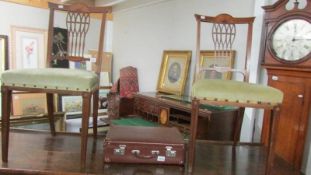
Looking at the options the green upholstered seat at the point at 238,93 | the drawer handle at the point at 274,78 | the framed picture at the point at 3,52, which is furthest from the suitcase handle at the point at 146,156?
the framed picture at the point at 3,52

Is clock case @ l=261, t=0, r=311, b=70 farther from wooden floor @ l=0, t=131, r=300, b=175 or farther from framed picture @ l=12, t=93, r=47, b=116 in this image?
framed picture @ l=12, t=93, r=47, b=116

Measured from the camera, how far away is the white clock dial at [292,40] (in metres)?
1.72

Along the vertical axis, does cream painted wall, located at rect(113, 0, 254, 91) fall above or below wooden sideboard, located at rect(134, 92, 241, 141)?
above

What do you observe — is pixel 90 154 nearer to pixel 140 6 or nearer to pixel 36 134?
pixel 36 134

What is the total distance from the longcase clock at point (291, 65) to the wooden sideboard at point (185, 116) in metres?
0.39

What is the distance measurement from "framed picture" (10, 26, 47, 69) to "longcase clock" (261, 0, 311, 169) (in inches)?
131

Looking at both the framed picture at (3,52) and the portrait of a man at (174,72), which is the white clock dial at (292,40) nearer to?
the portrait of a man at (174,72)

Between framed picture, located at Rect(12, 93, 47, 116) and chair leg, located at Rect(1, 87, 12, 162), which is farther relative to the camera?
framed picture, located at Rect(12, 93, 47, 116)

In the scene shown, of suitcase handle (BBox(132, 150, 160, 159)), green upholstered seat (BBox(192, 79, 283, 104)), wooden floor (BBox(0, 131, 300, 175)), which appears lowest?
wooden floor (BBox(0, 131, 300, 175))

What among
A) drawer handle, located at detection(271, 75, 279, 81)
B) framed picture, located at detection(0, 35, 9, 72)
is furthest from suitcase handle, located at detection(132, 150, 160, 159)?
framed picture, located at detection(0, 35, 9, 72)

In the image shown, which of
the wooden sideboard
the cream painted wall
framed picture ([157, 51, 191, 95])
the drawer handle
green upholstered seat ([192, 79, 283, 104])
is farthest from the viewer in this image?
framed picture ([157, 51, 191, 95])

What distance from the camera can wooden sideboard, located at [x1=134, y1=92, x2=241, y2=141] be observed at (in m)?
2.20

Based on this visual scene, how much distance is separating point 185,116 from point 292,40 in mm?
1142

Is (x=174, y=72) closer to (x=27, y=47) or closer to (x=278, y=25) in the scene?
(x=278, y=25)
